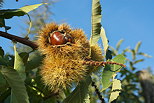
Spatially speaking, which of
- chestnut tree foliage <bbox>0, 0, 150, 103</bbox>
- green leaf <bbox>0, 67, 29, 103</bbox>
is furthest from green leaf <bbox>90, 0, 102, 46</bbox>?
green leaf <bbox>0, 67, 29, 103</bbox>

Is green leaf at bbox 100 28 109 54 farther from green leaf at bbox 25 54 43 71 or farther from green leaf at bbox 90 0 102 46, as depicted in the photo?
green leaf at bbox 25 54 43 71

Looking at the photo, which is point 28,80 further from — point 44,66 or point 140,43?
point 140,43

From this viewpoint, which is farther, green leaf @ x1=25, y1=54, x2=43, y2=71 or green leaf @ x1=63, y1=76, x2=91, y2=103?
green leaf @ x1=25, y1=54, x2=43, y2=71

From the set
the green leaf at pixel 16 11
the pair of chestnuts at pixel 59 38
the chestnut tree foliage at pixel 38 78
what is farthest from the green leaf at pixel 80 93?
the green leaf at pixel 16 11

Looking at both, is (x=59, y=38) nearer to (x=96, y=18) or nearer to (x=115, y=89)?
(x=96, y=18)

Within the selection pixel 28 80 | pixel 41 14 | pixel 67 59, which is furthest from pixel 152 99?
pixel 41 14

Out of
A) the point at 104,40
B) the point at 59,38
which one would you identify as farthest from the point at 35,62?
the point at 104,40

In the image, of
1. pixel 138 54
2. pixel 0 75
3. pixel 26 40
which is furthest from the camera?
pixel 138 54
